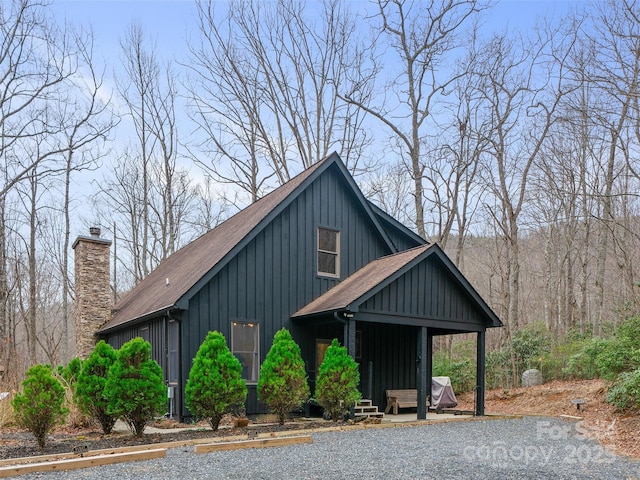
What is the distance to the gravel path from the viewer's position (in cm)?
621

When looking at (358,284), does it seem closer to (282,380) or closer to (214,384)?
(282,380)

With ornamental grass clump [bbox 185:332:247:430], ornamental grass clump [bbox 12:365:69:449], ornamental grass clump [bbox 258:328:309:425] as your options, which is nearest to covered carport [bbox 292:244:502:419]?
ornamental grass clump [bbox 258:328:309:425]

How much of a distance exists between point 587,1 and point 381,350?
11.3 meters

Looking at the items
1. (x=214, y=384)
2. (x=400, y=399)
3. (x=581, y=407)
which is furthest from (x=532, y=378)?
(x=214, y=384)

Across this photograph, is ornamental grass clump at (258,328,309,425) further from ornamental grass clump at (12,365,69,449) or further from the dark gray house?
ornamental grass clump at (12,365,69,449)

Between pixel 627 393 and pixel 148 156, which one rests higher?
pixel 148 156

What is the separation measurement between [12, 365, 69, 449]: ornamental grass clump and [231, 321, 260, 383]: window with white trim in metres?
4.43

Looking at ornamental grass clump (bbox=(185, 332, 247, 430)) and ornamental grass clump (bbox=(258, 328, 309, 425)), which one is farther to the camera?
ornamental grass clump (bbox=(258, 328, 309, 425))

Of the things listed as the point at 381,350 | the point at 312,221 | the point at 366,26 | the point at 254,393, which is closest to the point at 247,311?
the point at 254,393

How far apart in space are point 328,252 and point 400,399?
421 cm

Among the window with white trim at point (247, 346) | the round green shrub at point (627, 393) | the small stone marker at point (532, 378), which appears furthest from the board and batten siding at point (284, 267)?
the small stone marker at point (532, 378)

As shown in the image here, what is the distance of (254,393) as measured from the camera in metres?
12.2

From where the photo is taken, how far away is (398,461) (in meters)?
7.04

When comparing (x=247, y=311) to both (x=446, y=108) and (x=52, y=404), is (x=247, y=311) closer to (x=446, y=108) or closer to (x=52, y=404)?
(x=52, y=404)
